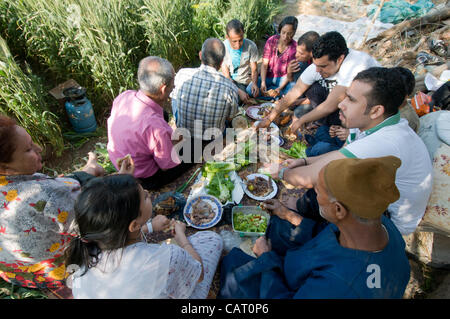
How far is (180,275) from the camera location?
5.40ft

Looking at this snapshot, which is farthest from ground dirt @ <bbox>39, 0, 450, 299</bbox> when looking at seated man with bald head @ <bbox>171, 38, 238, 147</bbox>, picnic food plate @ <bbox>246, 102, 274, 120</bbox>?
picnic food plate @ <bbox>246, 102, 274, 120</bbox>

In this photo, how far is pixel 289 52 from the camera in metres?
4.64

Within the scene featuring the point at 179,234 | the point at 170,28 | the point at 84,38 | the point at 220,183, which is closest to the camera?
the point at 179,234

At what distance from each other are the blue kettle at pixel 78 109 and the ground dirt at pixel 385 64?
28cm

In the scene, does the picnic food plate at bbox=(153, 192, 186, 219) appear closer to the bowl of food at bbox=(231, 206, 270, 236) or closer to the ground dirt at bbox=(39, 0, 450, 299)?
the ground dirt at bbox=(39, 0, 450, 299)

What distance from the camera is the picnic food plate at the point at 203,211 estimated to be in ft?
9.32

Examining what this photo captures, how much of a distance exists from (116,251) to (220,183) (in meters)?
1.86

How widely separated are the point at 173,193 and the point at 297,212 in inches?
59.8

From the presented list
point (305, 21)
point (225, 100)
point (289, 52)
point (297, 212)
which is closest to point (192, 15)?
point (289, 52)

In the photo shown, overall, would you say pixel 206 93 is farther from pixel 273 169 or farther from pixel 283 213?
pixel 283 213

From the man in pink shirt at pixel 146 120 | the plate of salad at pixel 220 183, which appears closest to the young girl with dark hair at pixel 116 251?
the man in pink shirt at pixel 146 120

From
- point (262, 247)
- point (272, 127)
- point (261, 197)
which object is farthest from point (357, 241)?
point (272, 127)

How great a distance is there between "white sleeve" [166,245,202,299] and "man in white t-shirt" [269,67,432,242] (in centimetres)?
96

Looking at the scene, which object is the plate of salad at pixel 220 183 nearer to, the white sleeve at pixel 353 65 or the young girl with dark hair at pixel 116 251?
the young girl with dark hair at pixel 116 251
